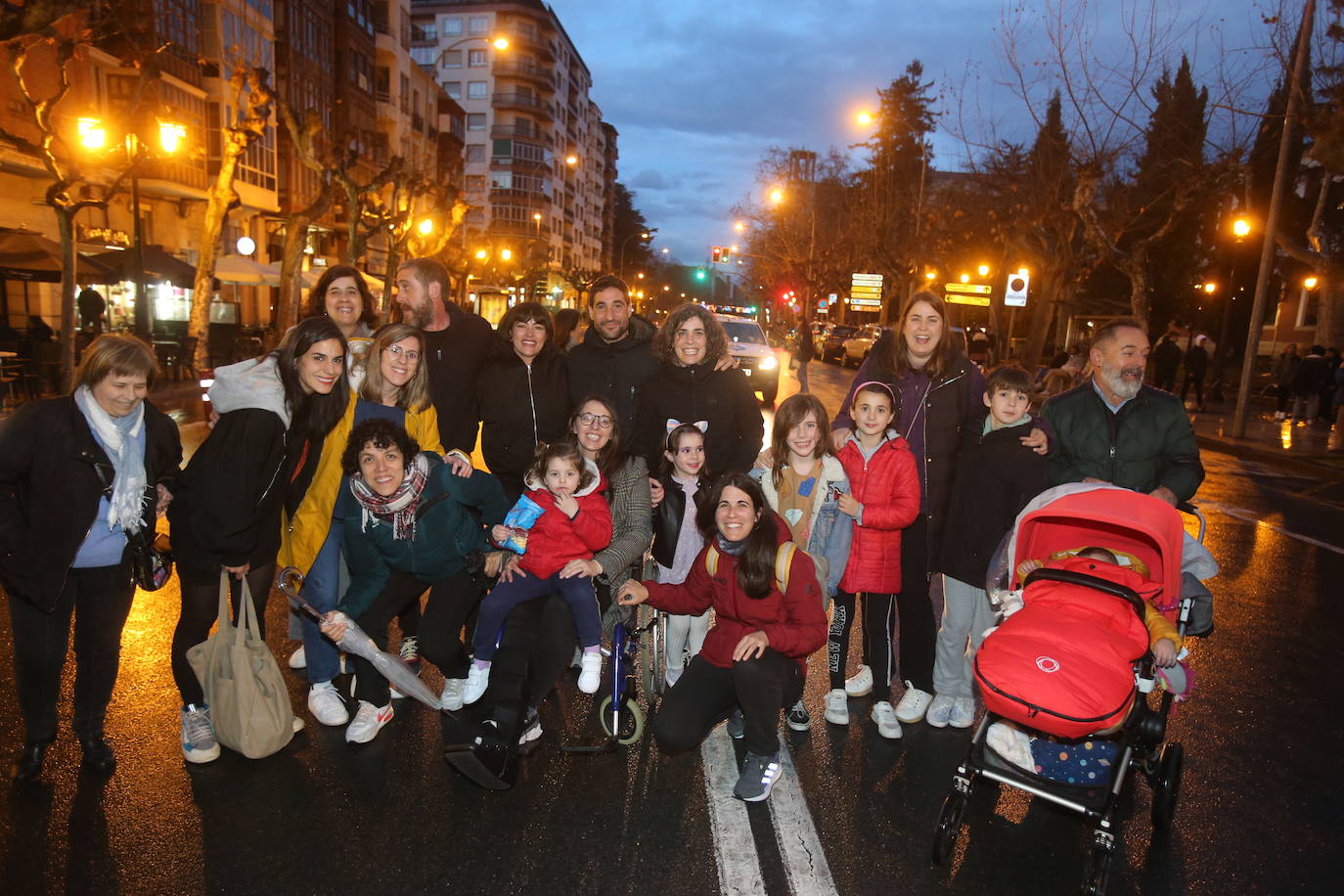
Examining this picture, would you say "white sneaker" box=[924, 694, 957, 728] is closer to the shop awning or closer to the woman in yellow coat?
the woman in yellow coat

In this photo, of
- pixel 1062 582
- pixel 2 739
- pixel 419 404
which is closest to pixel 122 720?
pixel 2 739

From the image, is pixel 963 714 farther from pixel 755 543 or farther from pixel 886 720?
pixel 755 543

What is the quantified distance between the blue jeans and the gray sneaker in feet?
1.88

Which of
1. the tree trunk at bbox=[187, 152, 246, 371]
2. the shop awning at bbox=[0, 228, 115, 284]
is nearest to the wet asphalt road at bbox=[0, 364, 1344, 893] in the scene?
the shop awning at bbox=[0, 228, 115, 284]

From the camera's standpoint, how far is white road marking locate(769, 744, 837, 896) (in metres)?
3.13

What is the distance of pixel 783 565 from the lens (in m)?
3.93

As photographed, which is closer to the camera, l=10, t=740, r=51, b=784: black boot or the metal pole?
l=10, t=740, r=51, b=784: black boot

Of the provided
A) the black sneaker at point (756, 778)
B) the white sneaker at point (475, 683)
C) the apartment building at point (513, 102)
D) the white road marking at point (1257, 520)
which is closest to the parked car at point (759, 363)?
the white road marking at point (1257, 520)

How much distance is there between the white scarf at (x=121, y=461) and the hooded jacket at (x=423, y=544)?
2.98ft

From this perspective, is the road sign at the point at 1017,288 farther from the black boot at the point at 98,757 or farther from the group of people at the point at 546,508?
the black boot at the point at 98,757

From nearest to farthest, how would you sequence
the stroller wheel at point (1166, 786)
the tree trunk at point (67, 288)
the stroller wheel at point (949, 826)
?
the stroller wheel at point (949, 826) < the stroller wheel at point (1166, 786) < the tree trunk at point (67, 288)

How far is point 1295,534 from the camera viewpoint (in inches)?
381

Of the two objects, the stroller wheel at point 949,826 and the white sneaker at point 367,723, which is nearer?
the stroller wheel at point 949,826

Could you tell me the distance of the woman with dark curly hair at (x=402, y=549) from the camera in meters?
4.14
